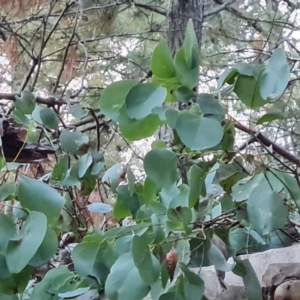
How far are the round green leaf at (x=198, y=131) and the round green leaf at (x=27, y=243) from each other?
127mm

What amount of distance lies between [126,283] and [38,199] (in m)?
0.11

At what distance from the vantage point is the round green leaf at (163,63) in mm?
385

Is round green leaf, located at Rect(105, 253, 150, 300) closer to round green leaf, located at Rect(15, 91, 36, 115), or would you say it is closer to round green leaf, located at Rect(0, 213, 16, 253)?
round green leaf, located at Rect(0, 213, 16, 253)

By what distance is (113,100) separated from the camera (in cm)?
40

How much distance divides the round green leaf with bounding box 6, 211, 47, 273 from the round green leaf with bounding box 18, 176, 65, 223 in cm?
2

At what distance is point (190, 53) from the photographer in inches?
14.9

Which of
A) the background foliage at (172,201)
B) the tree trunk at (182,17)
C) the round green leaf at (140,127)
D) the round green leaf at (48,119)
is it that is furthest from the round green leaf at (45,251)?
the tree trunk at (182,17)

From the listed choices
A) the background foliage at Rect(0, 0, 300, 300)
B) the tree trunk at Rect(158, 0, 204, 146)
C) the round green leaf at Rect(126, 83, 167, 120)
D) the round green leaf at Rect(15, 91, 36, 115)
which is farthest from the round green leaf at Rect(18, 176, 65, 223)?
the tree trunk at Rect(158, 0, 204, 146)

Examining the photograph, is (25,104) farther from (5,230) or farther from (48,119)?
(5,230)

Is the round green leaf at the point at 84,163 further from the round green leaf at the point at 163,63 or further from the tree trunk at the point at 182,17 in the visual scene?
the tree trunk at the point at 182,17

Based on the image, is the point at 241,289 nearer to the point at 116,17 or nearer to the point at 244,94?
the point at 244,94

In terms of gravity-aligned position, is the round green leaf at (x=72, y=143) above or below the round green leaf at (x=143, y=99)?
below

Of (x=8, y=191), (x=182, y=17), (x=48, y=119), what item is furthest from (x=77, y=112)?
(x=182, y=17)

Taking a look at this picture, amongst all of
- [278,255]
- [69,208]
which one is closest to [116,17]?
[69,208]
